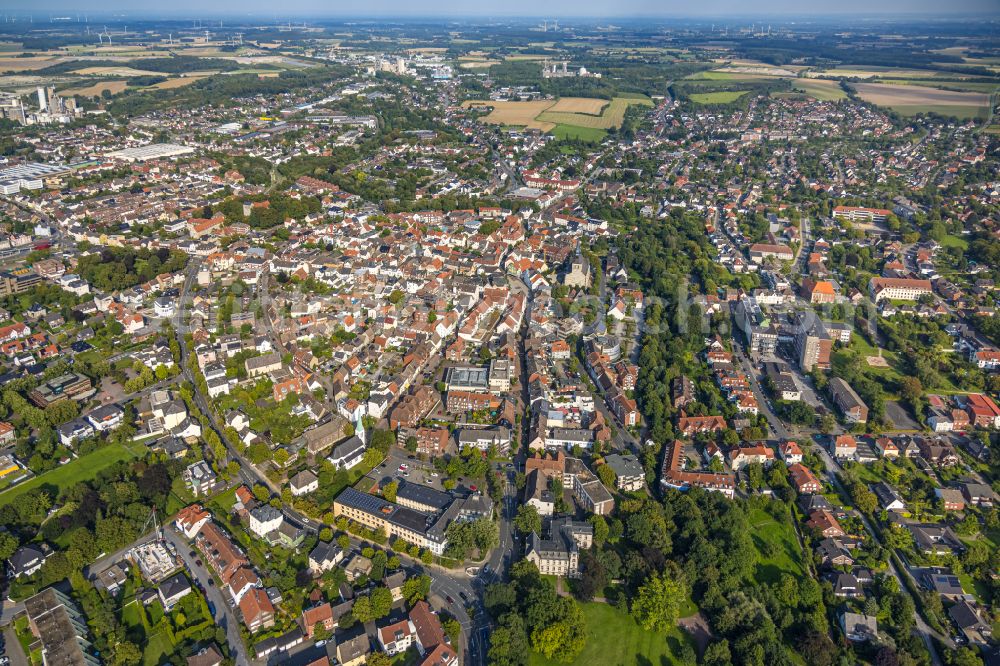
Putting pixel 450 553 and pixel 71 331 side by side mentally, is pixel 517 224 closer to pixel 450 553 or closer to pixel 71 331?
pixel 71 331

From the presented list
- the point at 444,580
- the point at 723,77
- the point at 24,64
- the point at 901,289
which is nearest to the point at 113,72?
the point at 24,64

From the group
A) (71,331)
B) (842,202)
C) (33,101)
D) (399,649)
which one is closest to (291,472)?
(399,649)

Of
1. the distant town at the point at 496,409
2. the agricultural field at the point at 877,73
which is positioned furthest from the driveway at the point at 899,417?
the agricultural field at the point at 877,73

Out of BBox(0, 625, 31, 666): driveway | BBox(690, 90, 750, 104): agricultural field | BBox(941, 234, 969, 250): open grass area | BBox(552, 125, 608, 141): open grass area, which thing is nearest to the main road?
BBox(0, 625, 31, 666): driveway

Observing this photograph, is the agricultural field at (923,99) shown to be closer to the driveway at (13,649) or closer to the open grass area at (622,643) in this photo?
the open grass area at (622,643)

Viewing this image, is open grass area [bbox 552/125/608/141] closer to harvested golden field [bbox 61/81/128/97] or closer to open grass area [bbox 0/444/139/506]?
open grass area [bbox 0/444/139/506]
